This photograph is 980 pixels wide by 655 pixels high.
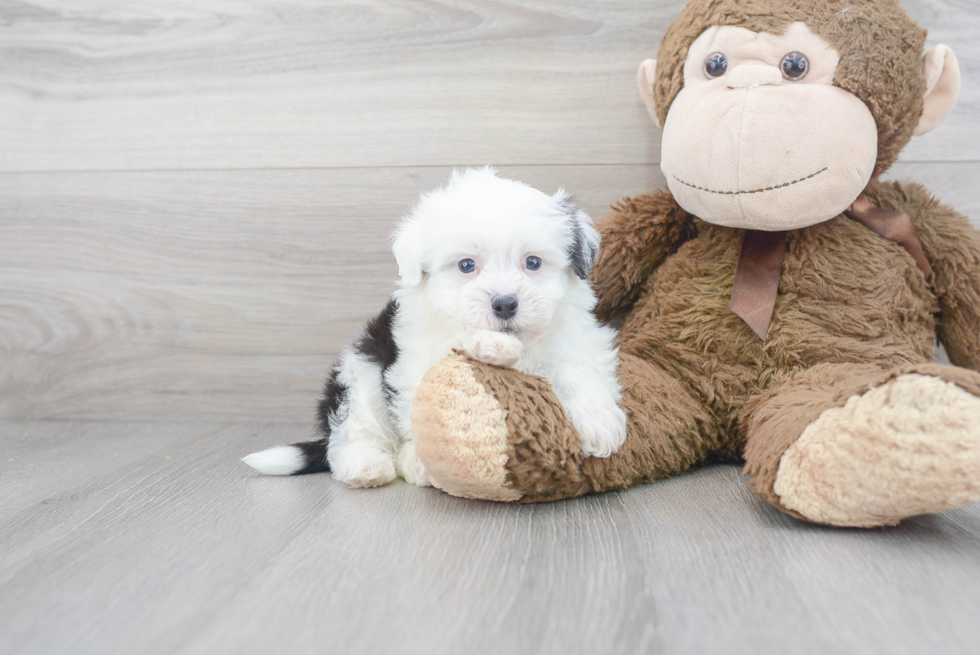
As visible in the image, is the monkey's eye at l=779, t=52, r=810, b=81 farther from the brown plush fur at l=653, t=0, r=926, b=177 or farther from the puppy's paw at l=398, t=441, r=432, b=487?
the puppy's paw at l=398, t=441, r=432, b=487

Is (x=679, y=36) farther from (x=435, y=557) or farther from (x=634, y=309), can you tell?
(x=435, y=557)

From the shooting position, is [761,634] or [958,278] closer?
[761,634]

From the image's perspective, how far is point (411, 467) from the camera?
1496 millimetres

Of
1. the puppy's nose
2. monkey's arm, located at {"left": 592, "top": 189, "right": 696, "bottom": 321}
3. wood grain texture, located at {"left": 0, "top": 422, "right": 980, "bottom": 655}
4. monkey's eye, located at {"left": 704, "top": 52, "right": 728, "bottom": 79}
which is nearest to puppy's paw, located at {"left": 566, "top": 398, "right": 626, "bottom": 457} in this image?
wood grain texture, located at {"left": 0, "top": 422, "right": 980, "bottom": 655}

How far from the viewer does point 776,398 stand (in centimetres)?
139

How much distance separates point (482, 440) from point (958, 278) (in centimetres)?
109

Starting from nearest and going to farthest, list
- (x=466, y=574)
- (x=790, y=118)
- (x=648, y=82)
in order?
(x=466, y=574) < (x=790, y=118) < (x=648, y=82)

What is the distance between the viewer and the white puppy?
1.30 m

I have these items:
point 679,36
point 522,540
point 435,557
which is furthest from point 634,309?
point 435,557

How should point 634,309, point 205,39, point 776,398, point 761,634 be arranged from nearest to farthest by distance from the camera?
1. point 761,634
2. point 776,398
3. point 634,309
4. point 205,39

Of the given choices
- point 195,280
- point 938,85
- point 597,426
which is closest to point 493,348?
point 597,426

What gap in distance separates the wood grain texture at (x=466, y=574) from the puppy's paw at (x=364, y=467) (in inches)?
1.2

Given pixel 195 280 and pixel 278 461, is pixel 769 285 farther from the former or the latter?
pixel 195 280

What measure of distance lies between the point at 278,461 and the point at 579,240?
31.1 inches
